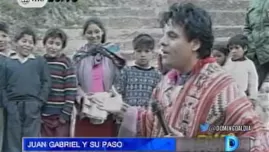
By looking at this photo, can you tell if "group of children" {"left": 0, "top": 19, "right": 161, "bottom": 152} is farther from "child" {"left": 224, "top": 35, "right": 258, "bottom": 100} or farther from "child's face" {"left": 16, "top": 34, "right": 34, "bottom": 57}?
"child" {"left": 224, "top": 35, "right": 258, "bottom": 100}

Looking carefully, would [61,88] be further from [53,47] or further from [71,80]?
[53,47]

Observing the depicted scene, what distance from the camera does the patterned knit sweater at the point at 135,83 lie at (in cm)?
505

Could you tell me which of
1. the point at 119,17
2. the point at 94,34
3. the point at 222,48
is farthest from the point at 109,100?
the point at 222,48

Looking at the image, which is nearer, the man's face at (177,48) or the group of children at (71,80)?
the man's face at (177,48)

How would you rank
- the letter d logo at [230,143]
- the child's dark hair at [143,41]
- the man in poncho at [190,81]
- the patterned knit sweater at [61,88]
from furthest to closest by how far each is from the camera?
the patterned knit sweater at [61,88] → the child's dark hair at [143,41] → the letter d logo at [230,143] → the man in poncho at [190,81]

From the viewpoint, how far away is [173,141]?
489cm

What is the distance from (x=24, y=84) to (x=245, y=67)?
4.45ft

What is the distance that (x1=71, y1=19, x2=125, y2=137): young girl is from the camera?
16.6ft

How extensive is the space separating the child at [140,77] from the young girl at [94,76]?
72 millimetres

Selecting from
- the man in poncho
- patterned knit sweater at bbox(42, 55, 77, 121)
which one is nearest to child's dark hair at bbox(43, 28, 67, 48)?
patterned knit sweater at bbox(42, 55, 77, 121)

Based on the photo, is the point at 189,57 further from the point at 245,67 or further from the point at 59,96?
the point at 59,96

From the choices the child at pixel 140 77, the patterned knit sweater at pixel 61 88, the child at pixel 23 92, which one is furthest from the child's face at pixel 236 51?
the child at pixel 23 92

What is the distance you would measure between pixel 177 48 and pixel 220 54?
0.98 ft

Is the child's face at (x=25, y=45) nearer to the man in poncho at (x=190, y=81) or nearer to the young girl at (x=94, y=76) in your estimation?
the young girl at (x=94, y=76)
